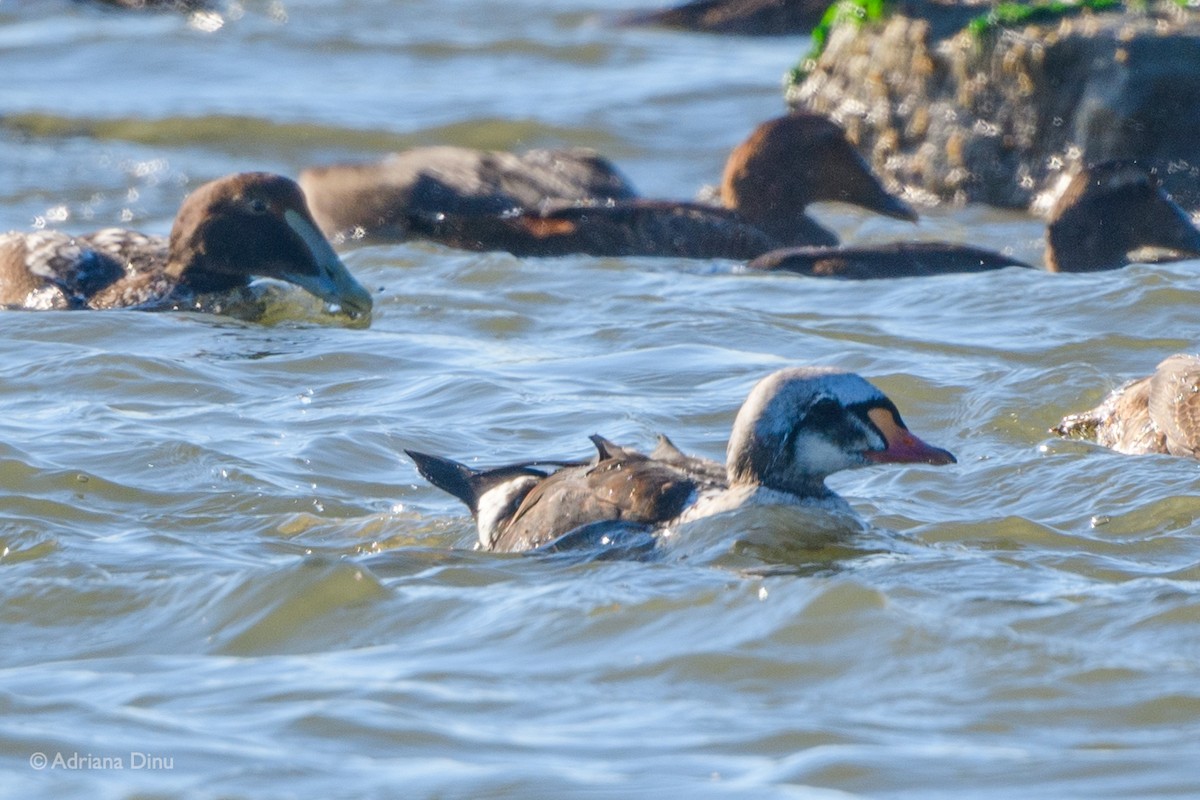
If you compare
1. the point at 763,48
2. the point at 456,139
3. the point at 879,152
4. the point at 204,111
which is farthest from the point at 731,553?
the point at 763,48

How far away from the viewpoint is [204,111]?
16859 mm

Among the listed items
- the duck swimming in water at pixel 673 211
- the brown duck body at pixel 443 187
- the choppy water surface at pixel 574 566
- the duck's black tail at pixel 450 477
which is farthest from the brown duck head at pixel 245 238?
the duck's black tail at pixel 450 477

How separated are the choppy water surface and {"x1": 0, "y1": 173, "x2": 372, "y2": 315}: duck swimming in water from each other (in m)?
0.26

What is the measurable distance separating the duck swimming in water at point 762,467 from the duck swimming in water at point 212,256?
3.89 meters

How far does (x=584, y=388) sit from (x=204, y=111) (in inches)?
375

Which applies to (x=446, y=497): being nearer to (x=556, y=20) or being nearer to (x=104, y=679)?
(x=104, y=679)

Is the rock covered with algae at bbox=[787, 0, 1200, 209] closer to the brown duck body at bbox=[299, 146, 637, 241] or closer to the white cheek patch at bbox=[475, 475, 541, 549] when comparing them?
the brown duck body at bbox=[299, 146, 637, 241]

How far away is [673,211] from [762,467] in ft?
17.3

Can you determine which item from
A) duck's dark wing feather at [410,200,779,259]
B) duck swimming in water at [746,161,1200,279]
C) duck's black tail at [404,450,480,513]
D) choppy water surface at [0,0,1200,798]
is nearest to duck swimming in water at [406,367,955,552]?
choppy water surface at [0,0,1200,798]

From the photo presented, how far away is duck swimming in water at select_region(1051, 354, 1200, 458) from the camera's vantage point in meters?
6.68

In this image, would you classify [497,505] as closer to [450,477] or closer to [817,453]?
[450,477]

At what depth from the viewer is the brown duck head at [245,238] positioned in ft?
32.7

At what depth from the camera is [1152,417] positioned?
6875mm

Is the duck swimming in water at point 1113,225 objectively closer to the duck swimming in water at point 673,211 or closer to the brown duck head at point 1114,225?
the brown duck head at point 1114,225
